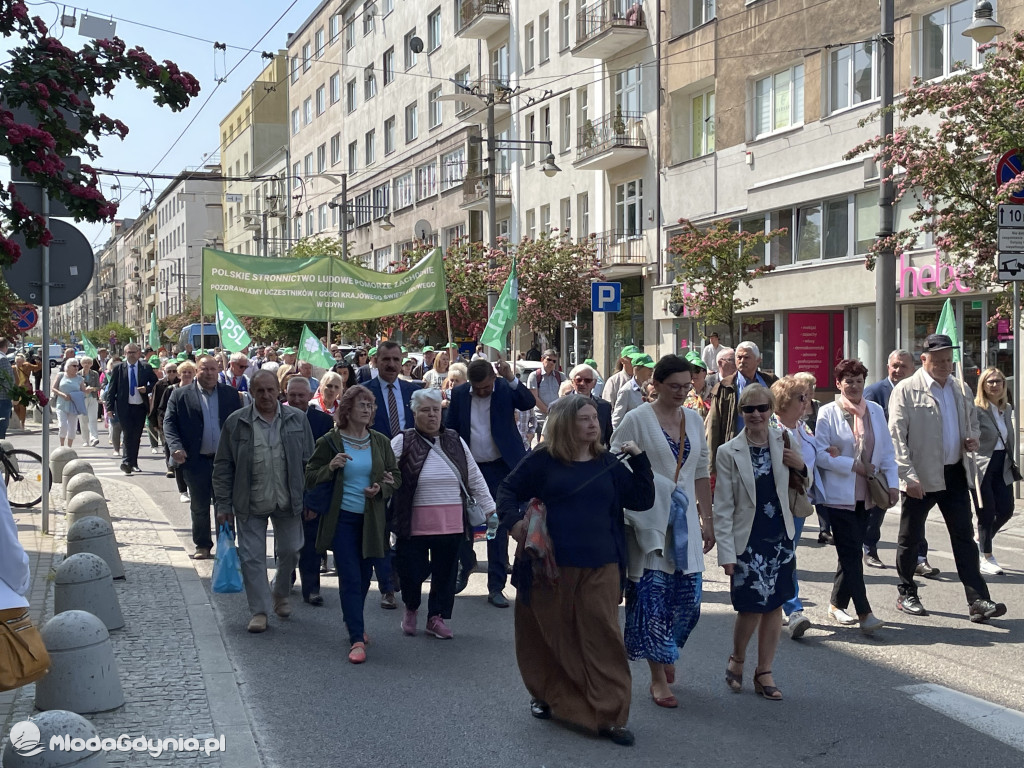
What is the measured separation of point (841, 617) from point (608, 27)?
27201 mm

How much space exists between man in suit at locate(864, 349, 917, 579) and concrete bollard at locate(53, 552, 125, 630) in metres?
5.84

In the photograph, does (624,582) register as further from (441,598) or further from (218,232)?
(218,232)

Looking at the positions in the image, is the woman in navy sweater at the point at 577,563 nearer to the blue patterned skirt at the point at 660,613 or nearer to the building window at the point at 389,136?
the blue patterned skirt at the point at 660,613

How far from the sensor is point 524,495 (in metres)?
5.70

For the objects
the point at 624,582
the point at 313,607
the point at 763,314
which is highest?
the point at 763,314

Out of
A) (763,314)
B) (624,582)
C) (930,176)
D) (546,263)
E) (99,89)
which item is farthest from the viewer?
(546,263)

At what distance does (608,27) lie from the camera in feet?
106

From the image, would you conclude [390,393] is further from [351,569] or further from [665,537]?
[665,537]

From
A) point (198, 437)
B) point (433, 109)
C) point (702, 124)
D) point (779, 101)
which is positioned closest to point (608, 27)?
point (702, 124)

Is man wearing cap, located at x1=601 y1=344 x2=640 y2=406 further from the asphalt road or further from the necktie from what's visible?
the asphalt road

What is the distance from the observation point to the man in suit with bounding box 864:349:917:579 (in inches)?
372

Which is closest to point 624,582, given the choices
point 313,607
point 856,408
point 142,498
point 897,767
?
point 897,767

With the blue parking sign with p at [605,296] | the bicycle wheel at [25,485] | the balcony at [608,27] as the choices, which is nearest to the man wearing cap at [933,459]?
the bicycle wheel at [25,485]

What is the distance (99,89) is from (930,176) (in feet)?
36.3
